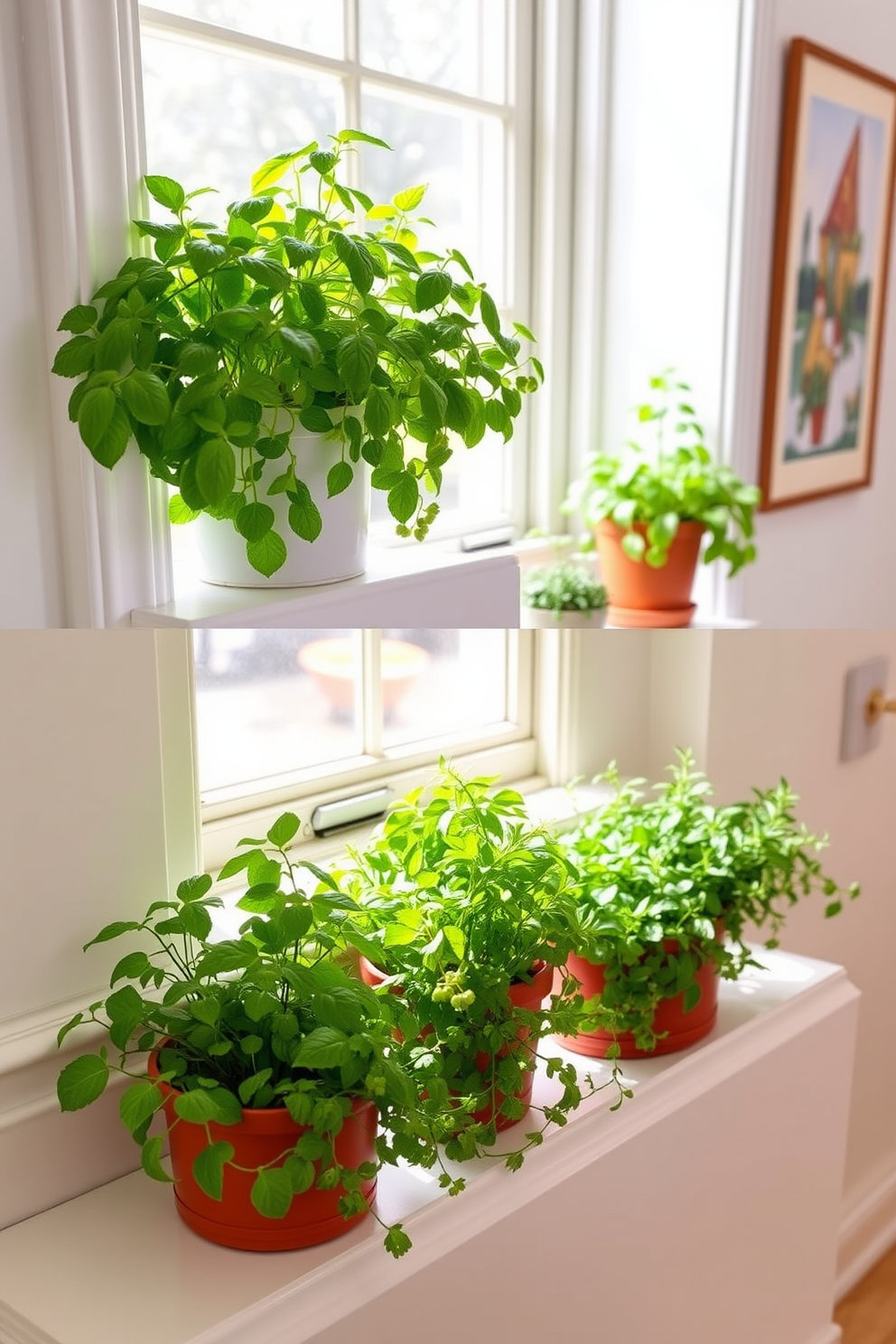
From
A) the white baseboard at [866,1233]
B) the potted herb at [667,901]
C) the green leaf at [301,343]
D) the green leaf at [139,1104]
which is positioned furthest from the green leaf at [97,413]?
the white baseboard at [866,1233]

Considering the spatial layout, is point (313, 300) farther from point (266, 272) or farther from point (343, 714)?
point (343, 714)

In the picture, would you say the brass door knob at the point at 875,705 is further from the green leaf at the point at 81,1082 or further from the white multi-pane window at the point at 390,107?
the green leaf at the point at 81,1082

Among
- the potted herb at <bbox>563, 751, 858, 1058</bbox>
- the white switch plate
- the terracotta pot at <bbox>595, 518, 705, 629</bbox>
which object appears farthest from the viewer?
the terracotta pot at <bbox>595, 518, 705, 629</bbox>

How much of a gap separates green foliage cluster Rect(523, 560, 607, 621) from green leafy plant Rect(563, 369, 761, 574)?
86mm

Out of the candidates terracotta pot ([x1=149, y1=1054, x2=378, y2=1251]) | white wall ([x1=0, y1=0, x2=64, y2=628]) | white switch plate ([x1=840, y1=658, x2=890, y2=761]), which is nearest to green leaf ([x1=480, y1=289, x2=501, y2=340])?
white wall ([x1=0, y1=0, x2=64, y2=628])

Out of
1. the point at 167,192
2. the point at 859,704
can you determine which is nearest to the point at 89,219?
the point at 167,192

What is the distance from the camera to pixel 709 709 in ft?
5.37

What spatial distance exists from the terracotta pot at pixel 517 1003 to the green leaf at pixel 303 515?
1.12ft

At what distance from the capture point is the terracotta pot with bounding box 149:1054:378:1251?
2.94 feet

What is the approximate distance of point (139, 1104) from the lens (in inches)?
34.6

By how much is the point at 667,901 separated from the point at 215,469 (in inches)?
22.7

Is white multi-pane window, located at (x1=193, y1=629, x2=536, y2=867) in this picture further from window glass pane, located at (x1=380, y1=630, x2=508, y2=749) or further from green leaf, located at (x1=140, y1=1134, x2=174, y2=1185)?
green leaf, located at (x1=140, y1=1134, x2=174, y2=1185)

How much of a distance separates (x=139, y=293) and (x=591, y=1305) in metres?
0.91

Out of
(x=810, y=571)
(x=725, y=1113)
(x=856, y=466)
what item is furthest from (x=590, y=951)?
(x=856, y=466)
